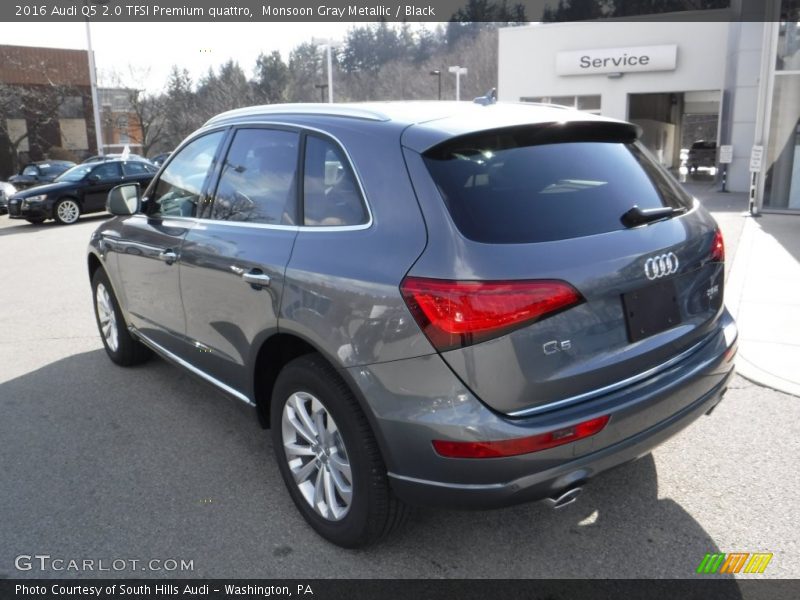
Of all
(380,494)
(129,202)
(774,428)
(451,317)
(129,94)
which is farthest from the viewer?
(129,94)

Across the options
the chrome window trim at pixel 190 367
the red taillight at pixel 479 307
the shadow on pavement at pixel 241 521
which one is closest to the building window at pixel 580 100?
the chrome window trim at pixel 190 367

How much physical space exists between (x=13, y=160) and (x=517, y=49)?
3035 cm

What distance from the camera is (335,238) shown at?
2783 millimetres

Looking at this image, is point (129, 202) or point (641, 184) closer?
point (641, 184)

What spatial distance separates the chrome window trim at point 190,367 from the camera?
350 centimetres

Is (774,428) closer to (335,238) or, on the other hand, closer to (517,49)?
(335,238)

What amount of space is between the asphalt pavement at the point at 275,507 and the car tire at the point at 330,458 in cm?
16

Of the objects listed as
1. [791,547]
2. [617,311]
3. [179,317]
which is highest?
[617,311]

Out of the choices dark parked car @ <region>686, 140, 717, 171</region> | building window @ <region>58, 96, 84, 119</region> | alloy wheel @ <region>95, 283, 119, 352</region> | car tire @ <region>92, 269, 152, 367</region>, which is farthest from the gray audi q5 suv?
building window @ <region>58, 96, 84, 119</region>

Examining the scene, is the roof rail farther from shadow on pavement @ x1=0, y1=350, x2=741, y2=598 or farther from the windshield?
the windshield

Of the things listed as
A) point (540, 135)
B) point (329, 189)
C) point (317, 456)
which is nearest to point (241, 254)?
point (329, 189)

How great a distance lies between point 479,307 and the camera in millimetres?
2299

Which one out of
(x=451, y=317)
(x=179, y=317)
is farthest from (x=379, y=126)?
(x=179, y=317)

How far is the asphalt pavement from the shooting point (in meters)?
2.86
